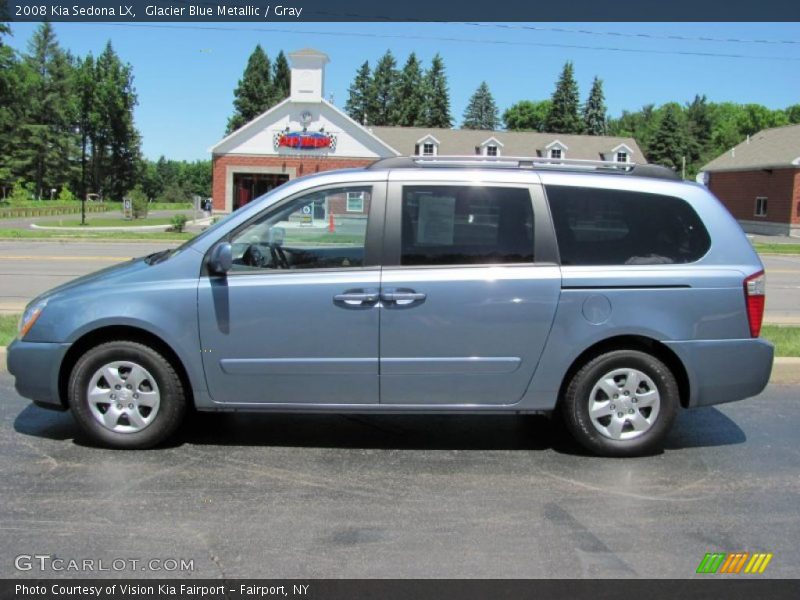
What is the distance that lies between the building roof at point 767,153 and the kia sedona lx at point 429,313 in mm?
45585

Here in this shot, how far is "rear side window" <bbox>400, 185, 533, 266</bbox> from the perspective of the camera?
4762 mm

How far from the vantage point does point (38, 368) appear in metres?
4.82

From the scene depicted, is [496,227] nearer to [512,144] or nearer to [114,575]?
[114,575]

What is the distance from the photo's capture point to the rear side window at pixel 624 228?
15.9ft

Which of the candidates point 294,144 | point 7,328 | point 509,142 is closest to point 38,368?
point 7,328

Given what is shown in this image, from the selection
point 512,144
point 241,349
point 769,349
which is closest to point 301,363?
point 241,349

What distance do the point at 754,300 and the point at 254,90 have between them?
90342mm

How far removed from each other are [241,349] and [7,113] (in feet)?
306

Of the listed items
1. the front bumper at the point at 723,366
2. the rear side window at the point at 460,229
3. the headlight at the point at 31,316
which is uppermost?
the rear side window at the point at 460,229

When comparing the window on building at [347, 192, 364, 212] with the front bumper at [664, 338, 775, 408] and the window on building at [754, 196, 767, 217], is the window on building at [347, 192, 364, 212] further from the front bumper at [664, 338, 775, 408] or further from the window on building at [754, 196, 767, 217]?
the window on building at [754, 196, 767, 217]

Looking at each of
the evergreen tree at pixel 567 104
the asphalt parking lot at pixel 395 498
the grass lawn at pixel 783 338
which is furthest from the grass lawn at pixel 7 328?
the evergreen tree at pixel 567 104

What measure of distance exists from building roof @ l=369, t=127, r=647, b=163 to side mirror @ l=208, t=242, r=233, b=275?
4991cm

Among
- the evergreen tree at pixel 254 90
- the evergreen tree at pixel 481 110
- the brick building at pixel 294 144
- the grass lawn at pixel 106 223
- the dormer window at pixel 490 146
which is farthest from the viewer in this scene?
the evergreen tree at pixel 481 110

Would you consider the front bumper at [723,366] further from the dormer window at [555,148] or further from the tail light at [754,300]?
the dormer window at [555,148]
